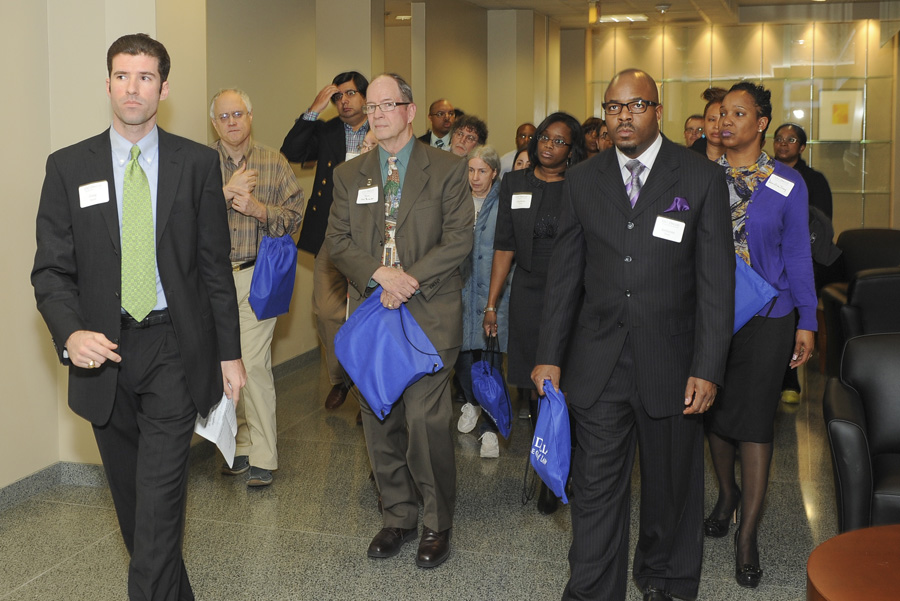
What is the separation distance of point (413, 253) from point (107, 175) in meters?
1.39

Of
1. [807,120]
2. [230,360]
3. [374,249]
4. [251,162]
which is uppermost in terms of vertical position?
[807,120]

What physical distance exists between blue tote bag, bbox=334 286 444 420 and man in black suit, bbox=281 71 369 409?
88.3 inches

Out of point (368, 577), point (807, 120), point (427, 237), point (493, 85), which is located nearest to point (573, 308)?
point (427, 237)

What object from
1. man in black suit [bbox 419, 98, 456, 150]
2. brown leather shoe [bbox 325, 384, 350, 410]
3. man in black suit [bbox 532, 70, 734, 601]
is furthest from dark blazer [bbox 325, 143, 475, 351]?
man in black suit [bbox 419, 98, 456, 150]

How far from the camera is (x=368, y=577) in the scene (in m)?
3.69

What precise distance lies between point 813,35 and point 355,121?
10133 millimetres

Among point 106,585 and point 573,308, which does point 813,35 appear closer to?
point 573,308

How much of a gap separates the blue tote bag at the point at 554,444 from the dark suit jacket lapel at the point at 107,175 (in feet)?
4.83

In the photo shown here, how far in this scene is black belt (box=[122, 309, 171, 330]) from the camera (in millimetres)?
2783

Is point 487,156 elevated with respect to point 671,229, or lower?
elevated

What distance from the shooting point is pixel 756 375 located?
3.69 meters

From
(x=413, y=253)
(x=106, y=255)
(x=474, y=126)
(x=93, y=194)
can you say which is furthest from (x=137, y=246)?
(x=474, y=126)

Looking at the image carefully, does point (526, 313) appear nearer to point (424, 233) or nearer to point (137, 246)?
point (424, 233)

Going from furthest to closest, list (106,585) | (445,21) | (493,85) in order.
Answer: (493,85) < (445,21) < (106,585)
